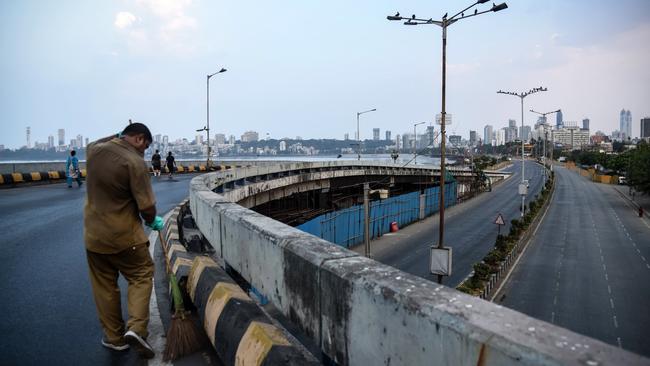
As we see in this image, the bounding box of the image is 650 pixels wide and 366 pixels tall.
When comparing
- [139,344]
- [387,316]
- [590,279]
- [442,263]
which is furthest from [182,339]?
[590,279]

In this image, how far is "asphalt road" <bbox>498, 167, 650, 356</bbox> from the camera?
21.9m

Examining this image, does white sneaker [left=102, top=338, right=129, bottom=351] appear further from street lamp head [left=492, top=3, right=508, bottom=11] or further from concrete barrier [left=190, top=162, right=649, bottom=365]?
street lamp head [left=492, top=3, right=508, bottom=11]

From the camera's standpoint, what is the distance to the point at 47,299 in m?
5.35

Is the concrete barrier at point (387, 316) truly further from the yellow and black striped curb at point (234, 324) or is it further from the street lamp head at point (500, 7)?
the street lamp head at point (500, 7)

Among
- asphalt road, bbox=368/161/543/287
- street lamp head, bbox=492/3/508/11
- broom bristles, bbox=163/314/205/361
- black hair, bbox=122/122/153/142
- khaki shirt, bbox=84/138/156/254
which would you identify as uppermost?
street lamp head, bbox=492/3/508/11

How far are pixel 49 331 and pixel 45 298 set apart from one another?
112 centimetres

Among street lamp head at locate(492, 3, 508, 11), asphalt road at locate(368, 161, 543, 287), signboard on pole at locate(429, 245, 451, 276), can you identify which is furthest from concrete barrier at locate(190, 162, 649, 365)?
asphalt road at locate(368, 161, 543, 287)

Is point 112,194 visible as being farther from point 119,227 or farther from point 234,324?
point 234,324

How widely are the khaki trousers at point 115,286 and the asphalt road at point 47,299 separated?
239 millimetres

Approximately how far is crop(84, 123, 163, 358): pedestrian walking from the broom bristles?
17 centimetres

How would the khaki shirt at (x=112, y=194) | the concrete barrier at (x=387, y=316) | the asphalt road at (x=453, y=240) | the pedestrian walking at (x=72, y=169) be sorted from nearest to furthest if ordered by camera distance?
1. the concrete barrier at (x=387, y=316)
2. the khaki shirt at (x=112, y=194)
3. the pedestrian walking at (x=72, y=169)
4. the asphalt road at (x=453, y=240)

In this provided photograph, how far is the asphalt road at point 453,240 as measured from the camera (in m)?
30.3

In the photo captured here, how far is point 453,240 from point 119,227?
38.4 m

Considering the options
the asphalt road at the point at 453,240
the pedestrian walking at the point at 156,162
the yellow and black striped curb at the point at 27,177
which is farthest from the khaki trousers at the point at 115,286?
the asphalt road at the point at 453,240
